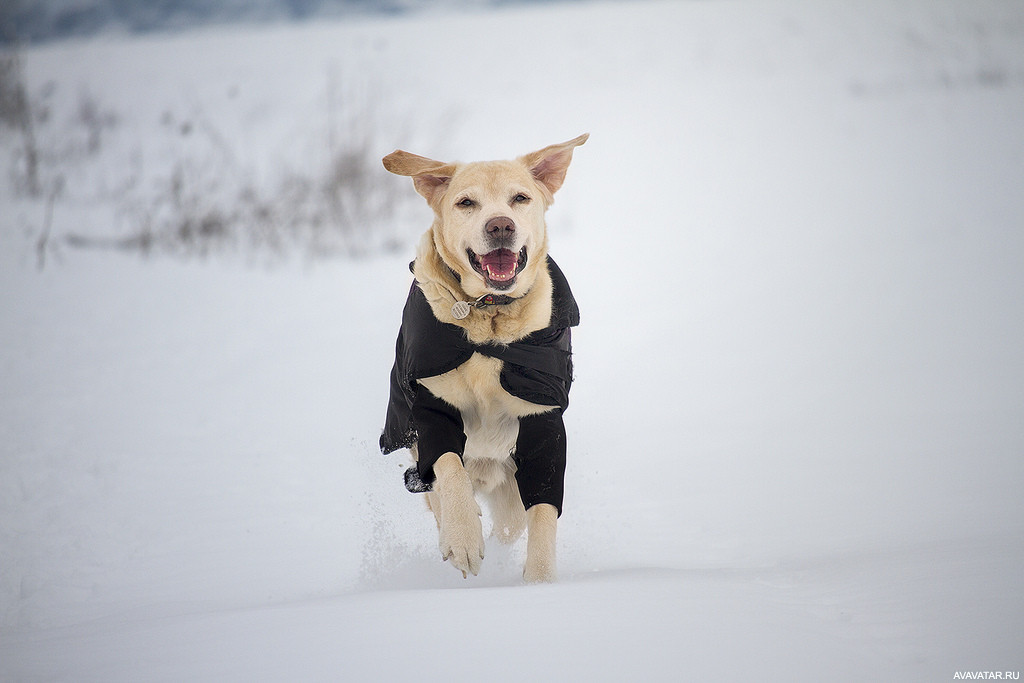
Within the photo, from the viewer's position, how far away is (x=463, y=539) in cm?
276

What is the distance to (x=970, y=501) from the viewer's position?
3412 mm

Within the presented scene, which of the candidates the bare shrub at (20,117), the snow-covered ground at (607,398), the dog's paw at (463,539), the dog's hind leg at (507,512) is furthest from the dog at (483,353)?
the bare shrub at (20,117)

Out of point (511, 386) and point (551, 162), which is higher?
point (551, 162)

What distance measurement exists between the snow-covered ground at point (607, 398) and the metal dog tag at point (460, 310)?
3.14ft

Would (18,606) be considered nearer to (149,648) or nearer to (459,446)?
(149,648)

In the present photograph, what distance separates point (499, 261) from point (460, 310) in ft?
0.74

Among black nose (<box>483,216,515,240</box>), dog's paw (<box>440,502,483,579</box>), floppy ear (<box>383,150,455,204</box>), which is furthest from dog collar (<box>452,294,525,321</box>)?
dog's paw (<box>440,502,483,579</box>)

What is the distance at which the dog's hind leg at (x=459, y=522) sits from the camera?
9.05 feet

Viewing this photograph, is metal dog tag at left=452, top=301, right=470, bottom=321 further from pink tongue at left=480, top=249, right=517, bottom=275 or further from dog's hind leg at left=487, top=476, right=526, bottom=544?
dog's hind leg at left=487, top=476, right=526, bottom=544

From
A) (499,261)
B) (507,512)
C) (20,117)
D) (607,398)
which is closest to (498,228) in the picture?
(499,261)

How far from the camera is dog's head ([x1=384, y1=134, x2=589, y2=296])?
9.57 feet

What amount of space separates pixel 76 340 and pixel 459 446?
5850 millimetres

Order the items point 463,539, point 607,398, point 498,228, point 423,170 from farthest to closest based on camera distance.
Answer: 1. point 607,398
2. point 423,170
3. point 498,228
4. point 463,539

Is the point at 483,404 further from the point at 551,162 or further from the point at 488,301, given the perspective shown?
the point at 551,162
